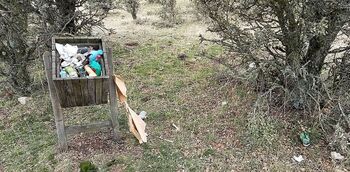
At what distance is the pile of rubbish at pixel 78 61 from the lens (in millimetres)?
3477

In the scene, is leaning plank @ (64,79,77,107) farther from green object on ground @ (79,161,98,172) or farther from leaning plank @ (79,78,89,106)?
green object on ground @ (79,161,98,172)

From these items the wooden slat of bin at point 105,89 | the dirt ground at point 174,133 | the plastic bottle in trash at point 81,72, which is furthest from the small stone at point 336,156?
the plastic bottle in trash at point 81,72

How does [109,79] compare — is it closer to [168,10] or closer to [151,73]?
[151,73]

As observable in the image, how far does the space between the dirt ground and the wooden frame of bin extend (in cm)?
29

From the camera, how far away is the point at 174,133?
13.8 feet

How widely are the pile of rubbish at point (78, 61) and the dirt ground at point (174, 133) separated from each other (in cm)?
96

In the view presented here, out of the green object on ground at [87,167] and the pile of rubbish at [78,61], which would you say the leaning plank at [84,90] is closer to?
the pile of rubbish at [78,61]

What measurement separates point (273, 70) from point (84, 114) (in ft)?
8.35

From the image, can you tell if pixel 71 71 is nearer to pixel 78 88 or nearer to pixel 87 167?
pixel 78 88

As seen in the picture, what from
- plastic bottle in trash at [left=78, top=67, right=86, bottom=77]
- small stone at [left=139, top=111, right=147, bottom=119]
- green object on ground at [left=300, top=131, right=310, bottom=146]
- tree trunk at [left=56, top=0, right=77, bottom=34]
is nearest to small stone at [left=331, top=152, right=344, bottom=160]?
green object on ground at [left=300, top=131, right=310, bottom=146]

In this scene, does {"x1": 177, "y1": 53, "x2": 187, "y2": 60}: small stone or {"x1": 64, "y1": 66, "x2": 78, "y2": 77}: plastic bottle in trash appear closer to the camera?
{"x1": 64, "y1": 66, "x2": 78, "y2": 77}: plastic bottle in trash

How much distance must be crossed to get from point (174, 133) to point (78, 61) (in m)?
1.42

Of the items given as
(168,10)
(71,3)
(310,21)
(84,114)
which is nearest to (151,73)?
(84,114)

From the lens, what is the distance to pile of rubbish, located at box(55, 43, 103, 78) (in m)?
3.48
